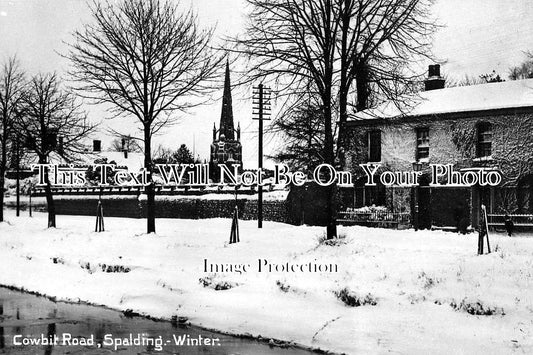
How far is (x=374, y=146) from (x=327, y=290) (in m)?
23.2

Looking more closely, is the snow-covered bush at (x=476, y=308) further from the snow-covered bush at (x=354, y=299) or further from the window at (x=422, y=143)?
the window at (x=422, y=143)

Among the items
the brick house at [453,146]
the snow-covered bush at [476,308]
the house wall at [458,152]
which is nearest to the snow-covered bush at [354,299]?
the snow-covered bush at [476,308]

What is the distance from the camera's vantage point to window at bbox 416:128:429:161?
32.3m

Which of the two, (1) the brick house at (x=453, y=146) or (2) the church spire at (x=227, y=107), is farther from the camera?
(1) the brick house at (x=453, y=146)

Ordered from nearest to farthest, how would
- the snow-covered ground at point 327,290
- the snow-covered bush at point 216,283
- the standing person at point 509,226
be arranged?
1. the snow-covered ground at point 327,290
2. the snow-covered bush at point 216,283
3. the standing person at point 509,226

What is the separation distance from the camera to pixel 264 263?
581 inches

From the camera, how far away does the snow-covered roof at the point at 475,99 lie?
93.2 feet

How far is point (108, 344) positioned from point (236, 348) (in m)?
2.15

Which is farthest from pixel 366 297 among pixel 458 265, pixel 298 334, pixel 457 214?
pixel 457 214

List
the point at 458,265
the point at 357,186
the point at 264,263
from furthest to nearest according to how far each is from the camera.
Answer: the point at 357,186 < the point at 264,263 < the point at 458,265

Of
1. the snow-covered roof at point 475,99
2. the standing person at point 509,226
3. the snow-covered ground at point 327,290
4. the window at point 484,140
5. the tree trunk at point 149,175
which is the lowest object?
the snow-covered ground at point 327,290

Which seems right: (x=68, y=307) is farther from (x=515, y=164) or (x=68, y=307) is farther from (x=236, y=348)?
(x=515, y=164)

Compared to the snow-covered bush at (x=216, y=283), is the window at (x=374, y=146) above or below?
above

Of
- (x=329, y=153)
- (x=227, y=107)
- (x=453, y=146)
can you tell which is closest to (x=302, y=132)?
(x=453, y=146)
